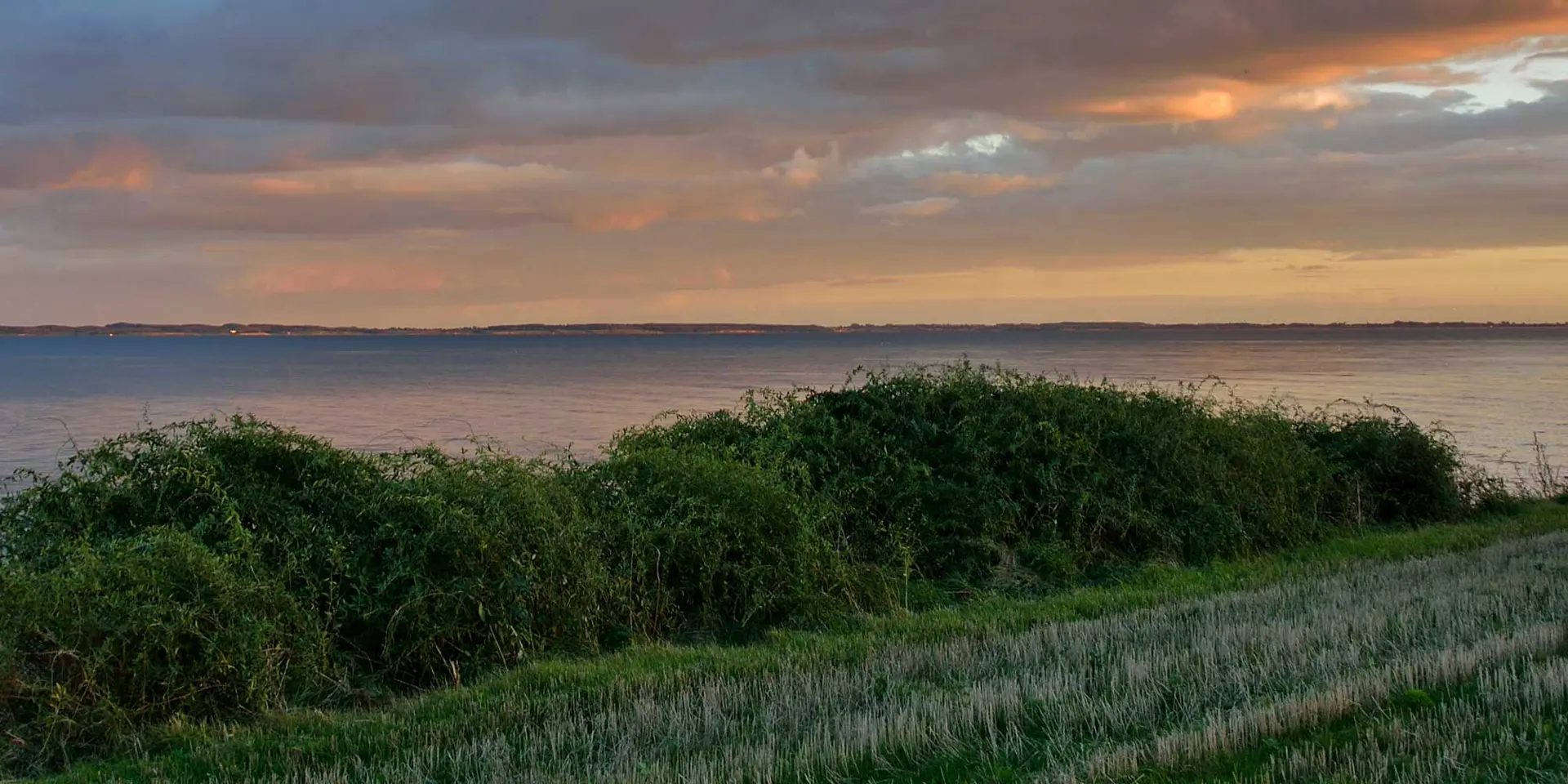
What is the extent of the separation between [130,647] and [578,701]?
3025 millimetres

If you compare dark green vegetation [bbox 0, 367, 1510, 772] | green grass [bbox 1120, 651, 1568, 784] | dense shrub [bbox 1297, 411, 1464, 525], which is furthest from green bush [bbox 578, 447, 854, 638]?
dense shrub [bbox 1297, 411, 1464, 525]

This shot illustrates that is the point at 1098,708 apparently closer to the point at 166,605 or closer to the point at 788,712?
the point at 788,712

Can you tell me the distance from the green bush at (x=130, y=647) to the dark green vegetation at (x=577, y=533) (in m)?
0.02

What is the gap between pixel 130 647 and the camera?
25.8ft

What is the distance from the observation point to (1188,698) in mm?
7246

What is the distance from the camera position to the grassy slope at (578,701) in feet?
22.2

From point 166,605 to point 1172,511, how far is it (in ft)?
37.1

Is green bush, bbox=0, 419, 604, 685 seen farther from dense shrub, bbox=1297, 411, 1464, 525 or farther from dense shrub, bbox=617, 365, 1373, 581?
dense shrub, bbox=1297, 411, 1464, 525

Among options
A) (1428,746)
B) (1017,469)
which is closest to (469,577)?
(1428,746)

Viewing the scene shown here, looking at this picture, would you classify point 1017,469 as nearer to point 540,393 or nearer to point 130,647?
point 130,647

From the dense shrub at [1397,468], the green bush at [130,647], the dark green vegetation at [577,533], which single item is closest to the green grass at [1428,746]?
the dark green vegetation at [577,533]

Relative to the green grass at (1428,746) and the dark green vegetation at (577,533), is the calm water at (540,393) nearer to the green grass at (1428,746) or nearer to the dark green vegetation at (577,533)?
the dark green vegetation at (577,533)

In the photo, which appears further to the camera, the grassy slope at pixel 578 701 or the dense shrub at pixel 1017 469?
the dense shrub at pixel 1017 469

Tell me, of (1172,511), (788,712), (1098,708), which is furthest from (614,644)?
(1172,511)
